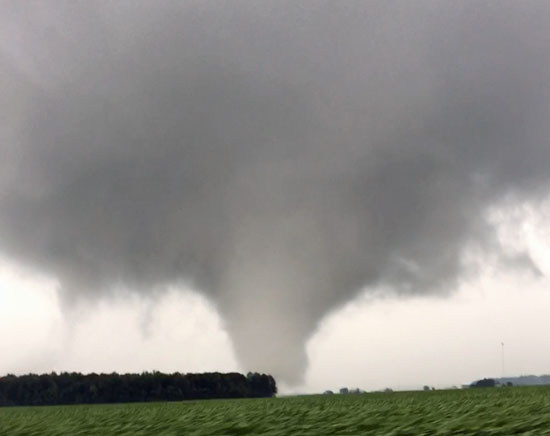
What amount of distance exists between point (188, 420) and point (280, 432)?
306 inches

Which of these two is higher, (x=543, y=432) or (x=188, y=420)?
(x=188, y=420)

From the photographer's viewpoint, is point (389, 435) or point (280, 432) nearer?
point (389, 435)

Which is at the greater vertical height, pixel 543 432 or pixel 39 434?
pixel 39 434

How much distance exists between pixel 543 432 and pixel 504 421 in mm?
2723

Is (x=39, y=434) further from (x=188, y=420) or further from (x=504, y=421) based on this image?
(x=504, y=421)

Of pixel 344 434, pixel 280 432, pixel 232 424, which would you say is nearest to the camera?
pixel 344 434

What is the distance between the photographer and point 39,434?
22688 mm

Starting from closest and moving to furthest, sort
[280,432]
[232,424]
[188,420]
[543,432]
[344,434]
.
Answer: [543,432] → [344,434] → [280,432] → [232,424] → [188,420]

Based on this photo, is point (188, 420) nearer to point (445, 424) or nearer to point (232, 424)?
point (232, 424)

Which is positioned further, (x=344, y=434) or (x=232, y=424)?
(x=232, y=424)

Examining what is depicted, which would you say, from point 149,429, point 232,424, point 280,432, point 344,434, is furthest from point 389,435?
point 149,429

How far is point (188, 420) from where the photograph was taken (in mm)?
25766

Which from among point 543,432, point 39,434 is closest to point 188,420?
point 39,434

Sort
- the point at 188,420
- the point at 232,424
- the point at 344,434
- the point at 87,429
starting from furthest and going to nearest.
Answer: the point at 188,420
the point at 87,429
the point at 232,424
the point at 344,434
